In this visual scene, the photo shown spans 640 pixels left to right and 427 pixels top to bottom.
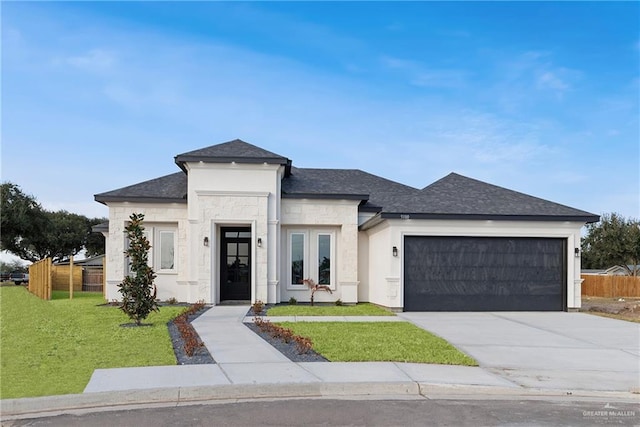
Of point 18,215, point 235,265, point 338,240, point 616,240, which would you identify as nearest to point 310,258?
point 338,240

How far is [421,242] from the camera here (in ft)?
59.7

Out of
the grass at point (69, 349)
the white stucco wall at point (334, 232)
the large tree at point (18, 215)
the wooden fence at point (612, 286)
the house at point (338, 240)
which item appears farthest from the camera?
the large tree at point (18, 215)

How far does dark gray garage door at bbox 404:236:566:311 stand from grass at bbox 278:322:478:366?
14.0ft

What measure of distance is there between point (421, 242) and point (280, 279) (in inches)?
214

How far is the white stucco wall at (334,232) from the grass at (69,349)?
5310mm

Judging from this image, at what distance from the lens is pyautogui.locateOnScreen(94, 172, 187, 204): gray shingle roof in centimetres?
1988

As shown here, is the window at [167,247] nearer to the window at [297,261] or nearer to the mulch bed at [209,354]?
the window at [297,261]

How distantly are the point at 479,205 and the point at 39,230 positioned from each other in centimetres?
3663

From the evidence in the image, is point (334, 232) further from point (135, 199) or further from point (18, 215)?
point (18, 215)

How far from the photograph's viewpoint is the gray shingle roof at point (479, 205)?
18125mm

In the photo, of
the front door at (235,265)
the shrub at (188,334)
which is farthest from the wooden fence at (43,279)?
the shrub at (188,334)

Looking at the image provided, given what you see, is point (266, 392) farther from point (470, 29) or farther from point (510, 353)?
point (470, 29)

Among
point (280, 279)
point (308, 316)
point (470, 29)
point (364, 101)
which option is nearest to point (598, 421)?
point (308, 316)

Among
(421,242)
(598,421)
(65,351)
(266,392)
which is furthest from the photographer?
(421,242)
